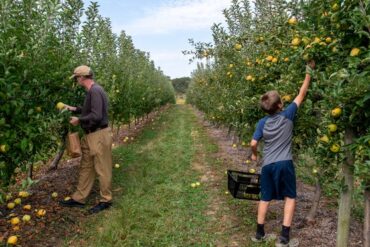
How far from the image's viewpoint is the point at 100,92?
237 inches

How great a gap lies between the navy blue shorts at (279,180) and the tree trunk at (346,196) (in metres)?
0.75

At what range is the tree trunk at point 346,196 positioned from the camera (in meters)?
3.62

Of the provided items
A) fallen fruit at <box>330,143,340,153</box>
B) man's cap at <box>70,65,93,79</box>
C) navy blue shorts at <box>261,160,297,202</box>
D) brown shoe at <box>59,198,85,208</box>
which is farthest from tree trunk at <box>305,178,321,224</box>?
man's cap at <box>70,65,93,79</box>

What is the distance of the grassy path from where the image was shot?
4969mm

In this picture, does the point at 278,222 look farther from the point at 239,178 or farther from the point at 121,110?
the point at 121,110

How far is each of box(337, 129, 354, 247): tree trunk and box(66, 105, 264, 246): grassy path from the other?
1.31 meters

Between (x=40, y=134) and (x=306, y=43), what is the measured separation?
129 inches

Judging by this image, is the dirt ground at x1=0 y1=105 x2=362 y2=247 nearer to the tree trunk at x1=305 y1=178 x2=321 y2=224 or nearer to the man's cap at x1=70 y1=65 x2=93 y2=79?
the tree trunk at x1=305 y1=178 x2=321 y2=224

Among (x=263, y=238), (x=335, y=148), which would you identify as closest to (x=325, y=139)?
(x=335, y=148)

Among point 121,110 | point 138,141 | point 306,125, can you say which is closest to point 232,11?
point 121,110

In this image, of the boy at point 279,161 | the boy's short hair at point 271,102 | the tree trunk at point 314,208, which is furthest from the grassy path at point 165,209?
the boy's short hair at point 271,102

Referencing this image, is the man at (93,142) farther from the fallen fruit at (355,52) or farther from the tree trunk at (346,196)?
the fallen fruit at (355,52)

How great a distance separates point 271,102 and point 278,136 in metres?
0.44

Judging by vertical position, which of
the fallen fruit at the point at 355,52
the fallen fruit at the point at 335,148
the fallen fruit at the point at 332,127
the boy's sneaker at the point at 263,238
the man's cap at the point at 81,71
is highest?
the man's cap at the point at 81,71
